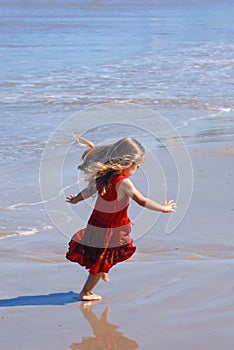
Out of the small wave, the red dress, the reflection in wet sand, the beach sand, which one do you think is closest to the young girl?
the red dress

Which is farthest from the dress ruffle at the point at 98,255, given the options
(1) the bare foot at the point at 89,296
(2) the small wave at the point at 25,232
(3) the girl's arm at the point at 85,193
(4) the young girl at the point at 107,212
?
(2) the small wave at the point at 25,232

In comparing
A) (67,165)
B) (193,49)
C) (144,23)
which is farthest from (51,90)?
(144,23)

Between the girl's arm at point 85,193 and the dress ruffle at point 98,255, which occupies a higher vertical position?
the girl's arm at point 85,193

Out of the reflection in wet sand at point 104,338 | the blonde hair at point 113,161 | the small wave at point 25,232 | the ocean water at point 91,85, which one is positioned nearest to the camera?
the reflection in wet sand at point 104,338

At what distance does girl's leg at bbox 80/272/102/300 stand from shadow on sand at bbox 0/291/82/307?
2.0 inches

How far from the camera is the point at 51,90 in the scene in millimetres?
16312

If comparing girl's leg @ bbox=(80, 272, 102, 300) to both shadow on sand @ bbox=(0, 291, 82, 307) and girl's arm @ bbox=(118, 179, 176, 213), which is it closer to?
shadow on sand @ bbox=(0, 291, 82, 307)

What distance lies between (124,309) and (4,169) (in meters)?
4.95

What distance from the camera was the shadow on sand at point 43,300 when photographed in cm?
465

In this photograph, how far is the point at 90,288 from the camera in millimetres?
4734

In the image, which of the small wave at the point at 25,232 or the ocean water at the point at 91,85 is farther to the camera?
the ocean water at the point at 91,85

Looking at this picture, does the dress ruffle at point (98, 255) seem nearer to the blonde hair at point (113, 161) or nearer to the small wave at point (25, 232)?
the blonde hair at point (113, 161)

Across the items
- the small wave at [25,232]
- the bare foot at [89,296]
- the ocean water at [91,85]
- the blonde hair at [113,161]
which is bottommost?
the ocean water at [91,85]

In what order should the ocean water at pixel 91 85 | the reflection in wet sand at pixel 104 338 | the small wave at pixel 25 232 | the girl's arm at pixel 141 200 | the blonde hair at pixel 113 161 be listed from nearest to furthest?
the reflection in wet sand at pixel 104 338 → the girl's arm at pixel 141 200 → the blonde hair at pixel 113 161 → the small wave at pixel 25 232 → the ocean water at pixel 91 85
